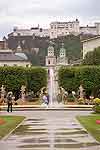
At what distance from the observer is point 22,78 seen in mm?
61531

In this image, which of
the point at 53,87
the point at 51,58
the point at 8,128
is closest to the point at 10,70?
the point at 53,87

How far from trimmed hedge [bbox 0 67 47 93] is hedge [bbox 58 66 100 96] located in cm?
260

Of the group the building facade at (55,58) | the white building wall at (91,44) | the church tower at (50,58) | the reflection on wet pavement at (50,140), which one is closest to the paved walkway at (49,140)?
the reflection on wet pavement at (50,140)

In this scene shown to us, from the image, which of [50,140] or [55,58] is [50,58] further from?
[50,140]

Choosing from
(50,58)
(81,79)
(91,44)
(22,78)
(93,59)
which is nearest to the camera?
(81,79)

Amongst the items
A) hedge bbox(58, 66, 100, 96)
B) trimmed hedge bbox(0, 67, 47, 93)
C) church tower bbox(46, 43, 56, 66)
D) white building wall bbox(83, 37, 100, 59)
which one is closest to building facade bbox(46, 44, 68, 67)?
church tower bbox(46, 43, 56, 66)

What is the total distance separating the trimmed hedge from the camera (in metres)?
60.8

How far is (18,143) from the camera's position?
60.6ft

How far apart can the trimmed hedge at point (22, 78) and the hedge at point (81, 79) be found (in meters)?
2.60

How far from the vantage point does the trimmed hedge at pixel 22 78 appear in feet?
200

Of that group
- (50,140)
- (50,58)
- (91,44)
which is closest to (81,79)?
(50,140)

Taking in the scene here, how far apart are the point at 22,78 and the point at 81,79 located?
25.0 ft

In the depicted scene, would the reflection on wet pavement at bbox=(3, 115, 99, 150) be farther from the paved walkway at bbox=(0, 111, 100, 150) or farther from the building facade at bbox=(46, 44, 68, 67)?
the building facade at bbox=(46, 44, 68, 67)

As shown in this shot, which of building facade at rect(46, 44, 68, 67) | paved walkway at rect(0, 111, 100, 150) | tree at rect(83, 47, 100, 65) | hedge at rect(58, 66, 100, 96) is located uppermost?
building facade at rect(46, 44, 68, 67)
